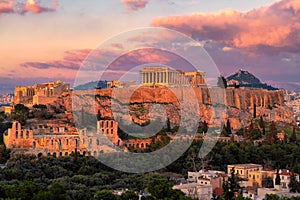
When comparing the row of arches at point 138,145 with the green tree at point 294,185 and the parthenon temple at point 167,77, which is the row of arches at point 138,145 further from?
the parthenon temple at point 167,77

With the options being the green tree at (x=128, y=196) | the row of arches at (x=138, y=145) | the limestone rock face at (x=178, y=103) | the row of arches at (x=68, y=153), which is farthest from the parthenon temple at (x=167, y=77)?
the green tree at (x=128, y=196)

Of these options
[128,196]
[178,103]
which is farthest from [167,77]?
[128,196]

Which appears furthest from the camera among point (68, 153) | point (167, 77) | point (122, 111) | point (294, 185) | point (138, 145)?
point (167, 77)

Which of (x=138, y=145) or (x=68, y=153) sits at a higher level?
(x=138, y=145)

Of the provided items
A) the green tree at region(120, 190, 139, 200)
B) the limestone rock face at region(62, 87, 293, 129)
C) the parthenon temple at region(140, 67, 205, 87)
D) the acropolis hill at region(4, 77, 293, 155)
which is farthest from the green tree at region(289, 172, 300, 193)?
the parthenon temple at region(140, 67, 205, 87)

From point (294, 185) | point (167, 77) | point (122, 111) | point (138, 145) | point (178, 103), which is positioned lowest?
point (294, 185)

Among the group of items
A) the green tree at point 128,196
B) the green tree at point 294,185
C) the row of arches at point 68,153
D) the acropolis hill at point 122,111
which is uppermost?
the acropolis hill at point 122,111

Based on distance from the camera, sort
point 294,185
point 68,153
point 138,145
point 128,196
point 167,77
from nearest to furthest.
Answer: point 128,196 < point 294,185 < point 68,153 < point 138,145 < point 167,77

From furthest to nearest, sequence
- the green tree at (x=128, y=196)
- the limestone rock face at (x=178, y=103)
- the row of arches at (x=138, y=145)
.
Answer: the limestone rock face at (x=178, y=103) < the row of arches at (x=138, y=145) < the green tree at (x=128, y=196)

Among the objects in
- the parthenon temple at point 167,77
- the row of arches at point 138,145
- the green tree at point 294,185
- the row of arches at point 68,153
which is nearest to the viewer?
the green tree at point 294,185

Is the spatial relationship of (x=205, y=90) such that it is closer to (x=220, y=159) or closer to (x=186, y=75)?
(x=186, y=75)

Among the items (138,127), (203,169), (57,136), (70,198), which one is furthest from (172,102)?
(70,198)

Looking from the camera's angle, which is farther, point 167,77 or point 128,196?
point 167,77

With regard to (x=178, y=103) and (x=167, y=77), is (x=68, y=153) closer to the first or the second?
(x=178, y=103)
